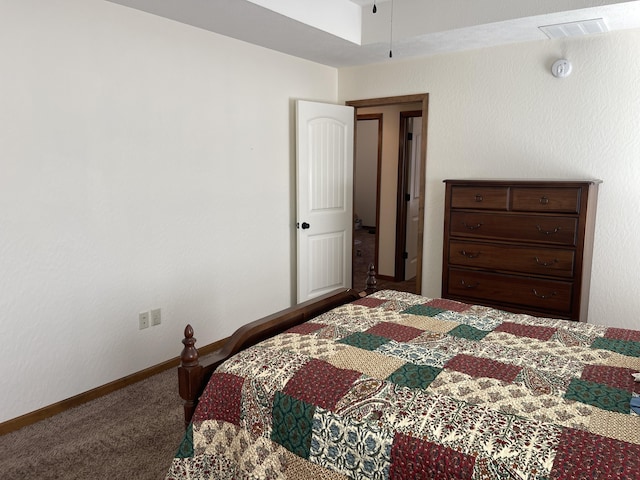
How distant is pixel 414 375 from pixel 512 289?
2142 mm

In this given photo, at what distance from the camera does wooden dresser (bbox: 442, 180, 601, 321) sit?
3297mm

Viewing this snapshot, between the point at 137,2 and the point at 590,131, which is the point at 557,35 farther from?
the point at 137,2

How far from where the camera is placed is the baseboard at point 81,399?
2676 millimetres

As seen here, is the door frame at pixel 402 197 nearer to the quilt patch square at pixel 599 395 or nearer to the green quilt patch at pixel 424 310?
the green quilt patch at pixel 424 310

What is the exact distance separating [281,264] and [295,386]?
9.12 feet

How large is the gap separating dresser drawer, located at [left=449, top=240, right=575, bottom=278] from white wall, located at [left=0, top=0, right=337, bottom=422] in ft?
5.27

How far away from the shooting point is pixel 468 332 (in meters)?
2.17

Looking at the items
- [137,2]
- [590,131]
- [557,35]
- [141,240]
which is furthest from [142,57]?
[590,131]

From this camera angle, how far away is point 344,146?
479 centimetres

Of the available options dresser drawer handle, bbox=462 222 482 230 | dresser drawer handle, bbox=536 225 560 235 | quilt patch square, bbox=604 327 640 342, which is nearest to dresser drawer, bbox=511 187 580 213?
dresser drawer handle, bbox=536 225 560 235

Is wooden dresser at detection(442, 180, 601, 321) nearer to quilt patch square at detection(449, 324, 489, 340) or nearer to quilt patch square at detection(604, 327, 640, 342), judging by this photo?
quilt patch square at detection(604, 327, 640, 342)

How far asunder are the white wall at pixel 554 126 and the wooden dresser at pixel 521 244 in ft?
0.75

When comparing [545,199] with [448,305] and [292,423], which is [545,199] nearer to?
[448,305]

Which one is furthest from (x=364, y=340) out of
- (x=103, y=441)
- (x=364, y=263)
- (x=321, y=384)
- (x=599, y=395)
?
(x=364, y=263)
